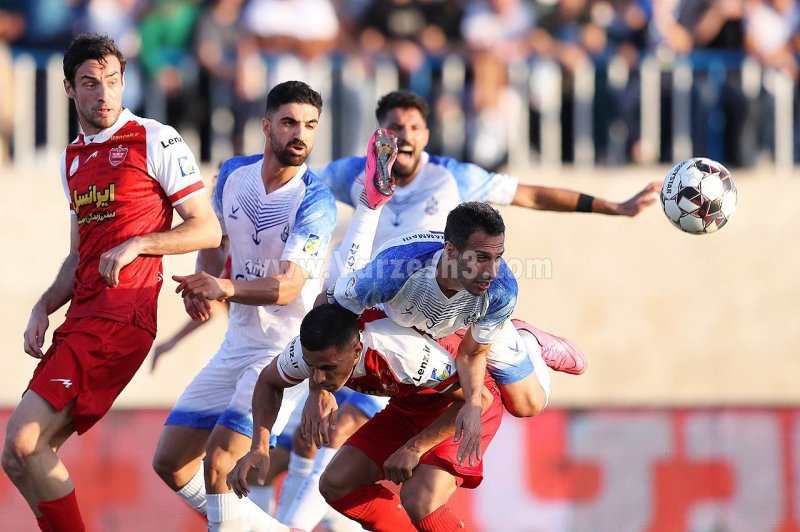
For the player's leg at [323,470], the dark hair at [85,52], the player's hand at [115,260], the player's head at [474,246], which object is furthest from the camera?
the player's leg at [323,470]

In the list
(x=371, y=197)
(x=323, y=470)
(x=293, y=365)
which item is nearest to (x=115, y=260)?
(x=293, y=365)

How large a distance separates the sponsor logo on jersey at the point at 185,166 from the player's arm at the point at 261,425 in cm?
102

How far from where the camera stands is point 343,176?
8.25 m

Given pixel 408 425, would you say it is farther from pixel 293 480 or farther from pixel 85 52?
pixel 85 52

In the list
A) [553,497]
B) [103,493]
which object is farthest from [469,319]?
[103,493]

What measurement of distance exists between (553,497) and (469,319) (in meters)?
2.85

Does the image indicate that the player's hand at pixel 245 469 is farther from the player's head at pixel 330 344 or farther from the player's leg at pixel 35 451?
the player's leg at pixel 35 451

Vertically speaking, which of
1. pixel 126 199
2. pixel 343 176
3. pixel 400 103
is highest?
pixel 400 103

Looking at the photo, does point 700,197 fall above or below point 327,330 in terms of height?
above

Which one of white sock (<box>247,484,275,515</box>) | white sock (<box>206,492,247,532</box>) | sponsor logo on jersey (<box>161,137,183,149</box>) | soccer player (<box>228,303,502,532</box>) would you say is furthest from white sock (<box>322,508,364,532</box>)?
sponsor logo on jersey (<box>161,137,183,149</box>)

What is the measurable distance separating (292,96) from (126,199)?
1.20 m

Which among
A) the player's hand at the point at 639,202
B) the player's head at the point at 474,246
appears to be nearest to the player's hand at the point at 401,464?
the player's head at the point at 474,246

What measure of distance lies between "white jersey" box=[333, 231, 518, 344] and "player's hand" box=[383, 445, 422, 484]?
27.4 inches

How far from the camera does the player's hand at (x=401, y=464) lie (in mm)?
6473
